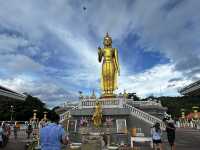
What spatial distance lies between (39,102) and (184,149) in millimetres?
56721

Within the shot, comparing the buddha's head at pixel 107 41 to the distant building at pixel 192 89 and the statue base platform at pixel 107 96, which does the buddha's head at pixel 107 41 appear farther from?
the distant building at pixel 192 89

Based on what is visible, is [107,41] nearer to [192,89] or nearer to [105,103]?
[105,103]

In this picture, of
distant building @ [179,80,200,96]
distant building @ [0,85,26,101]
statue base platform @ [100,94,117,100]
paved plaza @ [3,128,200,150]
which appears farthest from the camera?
statue base platform @ [100,94,117,100]

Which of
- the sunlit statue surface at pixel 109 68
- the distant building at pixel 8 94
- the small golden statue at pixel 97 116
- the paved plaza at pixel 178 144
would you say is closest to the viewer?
the distant building at pixel 8 94

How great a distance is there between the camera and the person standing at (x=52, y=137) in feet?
19.9

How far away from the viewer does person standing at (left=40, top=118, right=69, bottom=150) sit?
605cm

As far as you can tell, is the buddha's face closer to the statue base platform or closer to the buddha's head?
the buddha's head

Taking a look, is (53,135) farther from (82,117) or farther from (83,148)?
(82,117)

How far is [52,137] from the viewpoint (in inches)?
238

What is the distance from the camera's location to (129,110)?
24.1 m

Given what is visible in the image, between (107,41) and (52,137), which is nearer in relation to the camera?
(52,137)

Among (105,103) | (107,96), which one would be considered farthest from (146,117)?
(107,96)

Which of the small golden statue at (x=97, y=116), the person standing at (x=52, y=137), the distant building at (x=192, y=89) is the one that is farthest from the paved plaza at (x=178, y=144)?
the person standing at (x=52, y=137)

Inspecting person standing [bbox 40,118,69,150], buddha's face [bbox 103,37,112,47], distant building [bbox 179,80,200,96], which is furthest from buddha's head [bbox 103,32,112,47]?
person standing [bbox 40,118,69,150]
